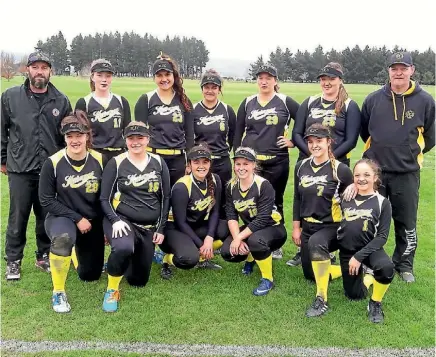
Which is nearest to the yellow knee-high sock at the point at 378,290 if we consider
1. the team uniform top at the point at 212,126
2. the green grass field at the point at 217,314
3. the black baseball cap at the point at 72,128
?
the green grass field at the point at 217,314

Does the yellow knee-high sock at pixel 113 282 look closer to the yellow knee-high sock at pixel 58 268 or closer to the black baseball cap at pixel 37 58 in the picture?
the yellow knee-high sock at pixel 58 268

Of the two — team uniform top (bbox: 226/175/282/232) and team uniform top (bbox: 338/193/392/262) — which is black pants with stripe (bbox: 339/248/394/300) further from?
team uniform top (bbox: 226/175/282/232)

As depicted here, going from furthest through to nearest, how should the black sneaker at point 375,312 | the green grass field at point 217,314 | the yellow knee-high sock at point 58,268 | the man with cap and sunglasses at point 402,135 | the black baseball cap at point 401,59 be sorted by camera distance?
the man with cap and sunglasses at point 402,135, the black baseball cap at point 401,59, the yellow knee-high sock at point 58,268, the black sneaker at point 375,312, the green grass field at point 217,314

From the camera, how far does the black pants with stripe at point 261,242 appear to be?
5570 millimetres

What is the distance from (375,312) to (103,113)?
13.1 feet

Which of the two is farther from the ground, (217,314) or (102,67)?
(102,67)

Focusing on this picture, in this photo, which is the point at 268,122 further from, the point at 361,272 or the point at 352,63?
the point at 352,63

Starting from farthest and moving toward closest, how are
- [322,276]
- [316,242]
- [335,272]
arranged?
[335,272], [316,242], [322,276]

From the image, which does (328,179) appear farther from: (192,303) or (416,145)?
(192,303)

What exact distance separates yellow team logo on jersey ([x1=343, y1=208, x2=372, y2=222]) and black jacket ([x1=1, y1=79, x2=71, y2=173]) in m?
3.61

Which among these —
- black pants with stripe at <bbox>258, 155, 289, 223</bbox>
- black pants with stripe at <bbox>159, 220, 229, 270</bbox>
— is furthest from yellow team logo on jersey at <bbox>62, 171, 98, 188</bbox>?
Answer: black pants with stripe at <bbox>258, 155, 289, 223</bbox>

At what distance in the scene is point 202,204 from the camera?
5961 millimetres

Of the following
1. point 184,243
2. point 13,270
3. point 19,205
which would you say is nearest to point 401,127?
point 184,243

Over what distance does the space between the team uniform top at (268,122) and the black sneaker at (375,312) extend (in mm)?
2358
